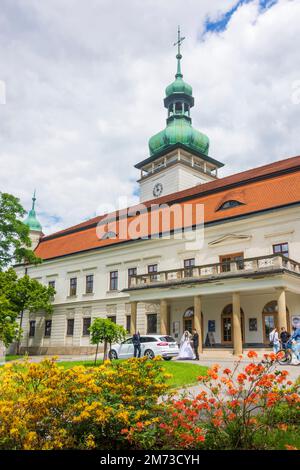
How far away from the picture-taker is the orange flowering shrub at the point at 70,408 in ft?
16.5

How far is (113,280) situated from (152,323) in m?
5.90

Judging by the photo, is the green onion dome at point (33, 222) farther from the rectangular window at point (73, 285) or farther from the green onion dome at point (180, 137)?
the green onion dome at point (180, 137)

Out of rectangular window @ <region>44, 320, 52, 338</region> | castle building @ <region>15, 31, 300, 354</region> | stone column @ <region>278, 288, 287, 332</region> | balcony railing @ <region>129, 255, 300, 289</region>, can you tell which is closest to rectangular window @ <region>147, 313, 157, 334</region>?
castle building @ <region>15, 31, 300, 354</region>

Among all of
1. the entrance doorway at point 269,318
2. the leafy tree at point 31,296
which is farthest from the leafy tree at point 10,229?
the entrance doorway at point 269,318

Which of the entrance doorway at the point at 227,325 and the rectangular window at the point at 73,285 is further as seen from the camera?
the rectangular window at the point at 73,285

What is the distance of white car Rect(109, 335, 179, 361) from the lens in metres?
20.7

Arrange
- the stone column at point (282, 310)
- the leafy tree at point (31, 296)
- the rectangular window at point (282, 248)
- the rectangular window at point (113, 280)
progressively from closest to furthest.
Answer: the stone column at point (282, 310), the rectangular window at point (282, 248), the rectangular window at point (113, 280), the leafy tree at point (31, 296)

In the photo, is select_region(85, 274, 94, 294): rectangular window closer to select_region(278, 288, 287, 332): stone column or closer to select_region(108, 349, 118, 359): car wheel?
select_region(108, 349, 118, 359): car wheel

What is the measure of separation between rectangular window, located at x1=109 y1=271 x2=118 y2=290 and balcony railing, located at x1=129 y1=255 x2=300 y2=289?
5.28m

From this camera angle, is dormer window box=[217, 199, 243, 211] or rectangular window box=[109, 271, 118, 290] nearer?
dormer window box=[217, 199, 243, 211]

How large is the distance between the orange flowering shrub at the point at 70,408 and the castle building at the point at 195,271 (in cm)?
1589

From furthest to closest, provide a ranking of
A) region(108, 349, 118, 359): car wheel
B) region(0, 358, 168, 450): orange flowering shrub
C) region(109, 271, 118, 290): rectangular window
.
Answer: region(109, 271, 118, 290): rectangular window
region(108, 349, 118, 359): car wheel
region(0, 358, 168, 450): orange flowering shrub
